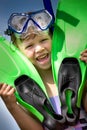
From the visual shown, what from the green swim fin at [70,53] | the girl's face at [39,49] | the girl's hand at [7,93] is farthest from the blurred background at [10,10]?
the girl's hand at [7,93]

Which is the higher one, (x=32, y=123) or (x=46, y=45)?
(x=46, y=45)

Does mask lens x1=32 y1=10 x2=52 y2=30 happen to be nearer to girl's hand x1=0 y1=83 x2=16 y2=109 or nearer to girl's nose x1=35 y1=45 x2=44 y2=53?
girl's nose x1=35 y1=45 x2=44 y2=53

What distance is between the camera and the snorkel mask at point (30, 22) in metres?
1.44

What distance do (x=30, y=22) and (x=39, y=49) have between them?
5.5 inches

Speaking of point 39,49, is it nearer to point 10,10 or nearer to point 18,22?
point 18,22

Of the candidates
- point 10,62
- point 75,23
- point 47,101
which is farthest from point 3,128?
point 75,23

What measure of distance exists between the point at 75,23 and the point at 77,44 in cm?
11

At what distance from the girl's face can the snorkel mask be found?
1.6 inches

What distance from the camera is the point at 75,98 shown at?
4.15 feet

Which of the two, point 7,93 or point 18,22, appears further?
point 18,22

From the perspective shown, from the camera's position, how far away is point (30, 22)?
4.76ft

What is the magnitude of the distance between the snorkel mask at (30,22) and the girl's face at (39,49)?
41mm

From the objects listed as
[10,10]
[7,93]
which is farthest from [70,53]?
[10,10]

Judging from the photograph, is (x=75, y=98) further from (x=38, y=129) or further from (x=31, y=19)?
(x=31, y=19)
